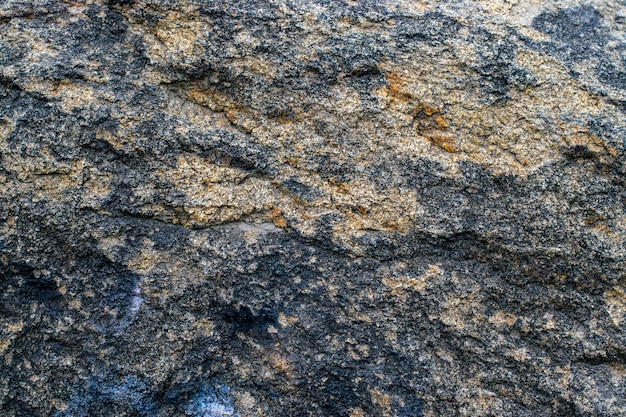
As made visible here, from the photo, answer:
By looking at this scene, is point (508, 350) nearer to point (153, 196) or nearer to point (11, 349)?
point (153, 196)

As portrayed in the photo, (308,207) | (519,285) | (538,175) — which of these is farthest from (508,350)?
(308,207)

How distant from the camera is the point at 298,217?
1.15 meters

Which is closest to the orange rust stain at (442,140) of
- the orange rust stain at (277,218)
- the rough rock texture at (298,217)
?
the rough rock texture at (298,217)

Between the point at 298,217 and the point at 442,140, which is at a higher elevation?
the point at 442,140

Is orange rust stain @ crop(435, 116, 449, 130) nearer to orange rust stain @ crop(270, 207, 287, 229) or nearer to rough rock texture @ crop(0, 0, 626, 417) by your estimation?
rough rock texture @ crop(0, 0, 626, 417)

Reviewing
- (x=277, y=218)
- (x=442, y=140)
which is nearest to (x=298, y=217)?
(x=277, y=218)

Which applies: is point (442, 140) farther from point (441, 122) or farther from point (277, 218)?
point (277, 218)

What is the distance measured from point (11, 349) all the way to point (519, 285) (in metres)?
0.92

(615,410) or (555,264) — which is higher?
(555,264)

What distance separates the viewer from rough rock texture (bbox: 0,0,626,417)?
1116 mm

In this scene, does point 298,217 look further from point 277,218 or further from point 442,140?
point 442,140

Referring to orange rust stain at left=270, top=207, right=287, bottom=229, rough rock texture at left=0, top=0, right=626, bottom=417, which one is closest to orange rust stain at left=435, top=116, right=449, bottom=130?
rough rock texture at left=0, top=0, right=626, bottom=417

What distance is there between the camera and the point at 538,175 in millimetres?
1151

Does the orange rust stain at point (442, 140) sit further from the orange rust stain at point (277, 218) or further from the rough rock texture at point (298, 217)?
the orange rust stain at point (277, 218)
